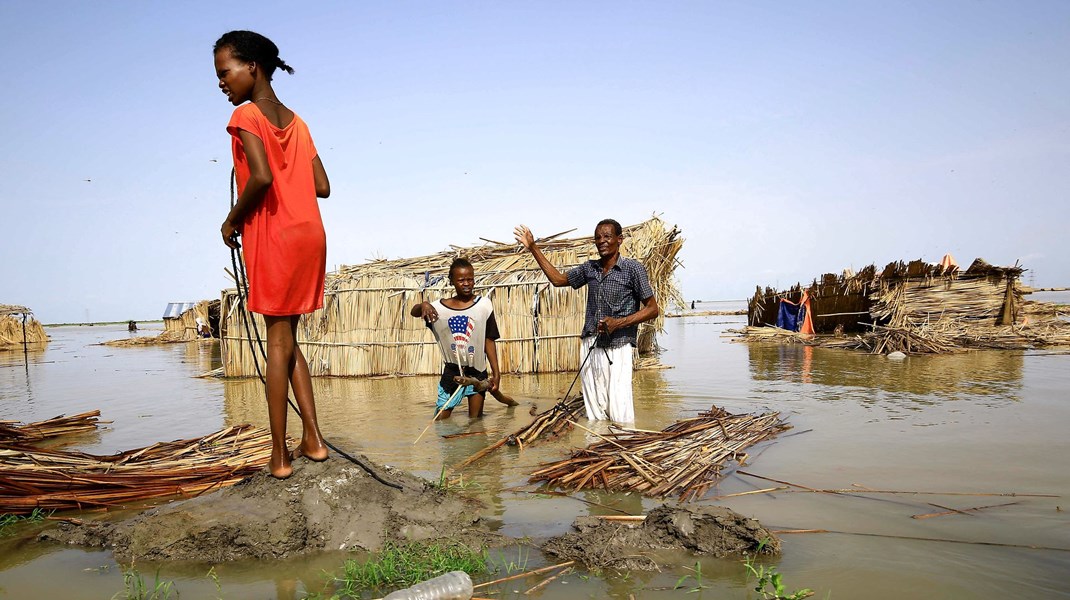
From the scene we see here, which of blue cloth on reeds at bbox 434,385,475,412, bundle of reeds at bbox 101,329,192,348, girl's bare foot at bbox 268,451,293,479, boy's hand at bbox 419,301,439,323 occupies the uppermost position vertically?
boy's hand at bbox 419,301,439,323

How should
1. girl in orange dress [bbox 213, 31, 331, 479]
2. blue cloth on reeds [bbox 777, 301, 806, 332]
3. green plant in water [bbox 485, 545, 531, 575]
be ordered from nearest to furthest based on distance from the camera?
1. green plant in water [bbox 485, 545, 531, 575]
2. girl in orange dress [bbox 213, 31, 331, 479]
3. blue cloth on reeds [bbox 777, 301, 806, 332]

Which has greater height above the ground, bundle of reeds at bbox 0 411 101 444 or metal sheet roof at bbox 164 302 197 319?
metal sheet roof at bbox 164 302 197 319

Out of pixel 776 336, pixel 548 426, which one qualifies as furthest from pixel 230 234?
pixel 776 336

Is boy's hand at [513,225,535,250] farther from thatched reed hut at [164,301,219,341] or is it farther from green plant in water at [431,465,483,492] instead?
thatched reed hut at [164,301,219,341]

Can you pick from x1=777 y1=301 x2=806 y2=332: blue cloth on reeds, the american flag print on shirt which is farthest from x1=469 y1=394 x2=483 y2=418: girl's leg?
x1=777 y1=301 x2=806 y2=332: blue cloth on reeds

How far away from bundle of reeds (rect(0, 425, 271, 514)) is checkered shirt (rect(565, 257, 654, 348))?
2719mm

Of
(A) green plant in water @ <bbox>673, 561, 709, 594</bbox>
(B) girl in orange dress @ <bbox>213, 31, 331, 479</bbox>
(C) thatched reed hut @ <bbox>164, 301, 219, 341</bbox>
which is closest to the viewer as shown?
(A) green plant in water @ <bbox>673, 561, 709, 594</bbox>

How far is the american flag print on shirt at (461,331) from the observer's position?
18.9 ft

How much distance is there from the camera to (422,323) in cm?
1016

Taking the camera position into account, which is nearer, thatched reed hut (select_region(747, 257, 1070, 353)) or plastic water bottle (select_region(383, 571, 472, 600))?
plastic water bottle (select_region(383, 571, 472, 600))

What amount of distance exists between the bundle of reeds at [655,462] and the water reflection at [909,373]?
3249 millimetres

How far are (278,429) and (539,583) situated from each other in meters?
1.39

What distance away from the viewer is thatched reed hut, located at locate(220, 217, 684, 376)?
10016 mm

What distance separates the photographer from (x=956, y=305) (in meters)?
15.1
